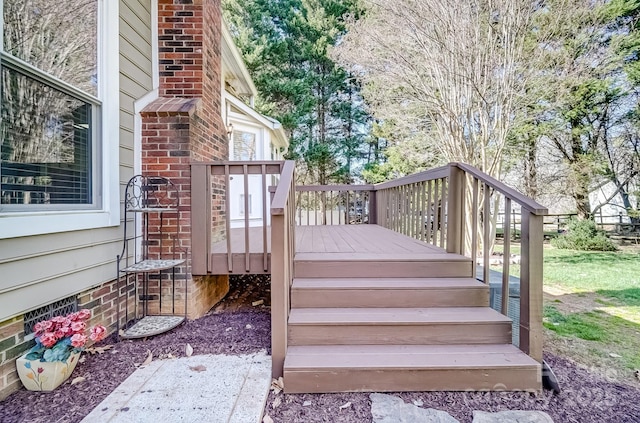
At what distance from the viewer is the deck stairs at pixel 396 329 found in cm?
208

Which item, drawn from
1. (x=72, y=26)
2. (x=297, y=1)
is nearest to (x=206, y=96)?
(x=72, y=26)

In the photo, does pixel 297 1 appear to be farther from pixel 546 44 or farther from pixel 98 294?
pixel 98 294

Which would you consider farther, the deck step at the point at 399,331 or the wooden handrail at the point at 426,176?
the wooden handrail at the point at 426,176

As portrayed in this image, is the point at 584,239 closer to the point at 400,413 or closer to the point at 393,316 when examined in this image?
the point at 393,316

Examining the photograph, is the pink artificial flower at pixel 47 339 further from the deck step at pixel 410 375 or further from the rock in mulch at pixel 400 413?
the rock in mulch at pixel 400 413

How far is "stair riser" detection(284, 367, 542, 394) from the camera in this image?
81.6 inches

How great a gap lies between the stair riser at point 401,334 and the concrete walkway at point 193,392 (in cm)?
37

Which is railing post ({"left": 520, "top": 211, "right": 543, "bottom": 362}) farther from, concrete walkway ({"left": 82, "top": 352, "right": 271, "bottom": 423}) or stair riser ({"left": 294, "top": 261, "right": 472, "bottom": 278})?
concrete walkway ({"left": 82, "top": 352, "right": 271, "bottom": 423})

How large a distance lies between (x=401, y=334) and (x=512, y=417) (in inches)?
30.2

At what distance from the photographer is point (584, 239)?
9.74 m

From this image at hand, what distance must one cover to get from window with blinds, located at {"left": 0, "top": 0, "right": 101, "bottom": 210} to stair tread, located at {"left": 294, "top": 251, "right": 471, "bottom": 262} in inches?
A: 72.5

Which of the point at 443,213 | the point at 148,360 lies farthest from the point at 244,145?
the point at 148,360

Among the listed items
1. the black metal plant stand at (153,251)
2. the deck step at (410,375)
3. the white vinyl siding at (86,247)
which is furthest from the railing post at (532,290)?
Answer: the white vinyl siding at (86,247)

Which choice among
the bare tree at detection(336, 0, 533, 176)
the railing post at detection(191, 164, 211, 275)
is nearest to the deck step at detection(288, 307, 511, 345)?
the railing post at detection(191, 164, 211, 275)
